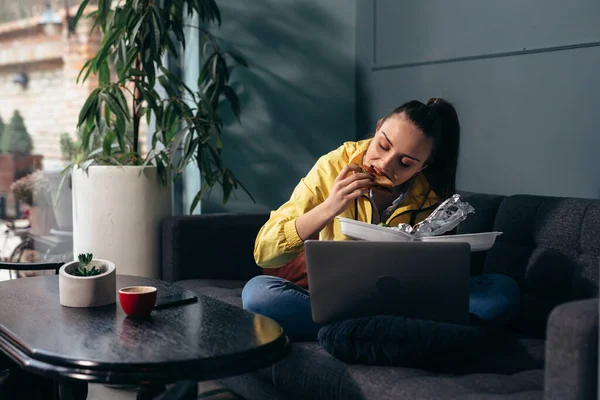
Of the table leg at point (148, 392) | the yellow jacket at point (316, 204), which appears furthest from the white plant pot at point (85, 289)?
the yellow jacket at point (316, 204)

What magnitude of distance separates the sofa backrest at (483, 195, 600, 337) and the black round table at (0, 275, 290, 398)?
88 cm

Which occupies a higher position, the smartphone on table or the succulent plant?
the succulent plant

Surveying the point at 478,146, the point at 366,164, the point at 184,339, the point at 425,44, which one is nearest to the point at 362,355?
the point at 184,339

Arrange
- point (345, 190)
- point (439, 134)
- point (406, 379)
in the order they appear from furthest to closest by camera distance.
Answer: point (439, 134), point (345, 190), point (406, 379)

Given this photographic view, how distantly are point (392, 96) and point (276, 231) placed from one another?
62.3 inches

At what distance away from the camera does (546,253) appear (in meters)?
2.12

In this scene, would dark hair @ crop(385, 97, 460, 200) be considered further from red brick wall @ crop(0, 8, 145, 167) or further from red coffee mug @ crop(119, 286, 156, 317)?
red brick wall @ crop(0, 8, 145, 167)

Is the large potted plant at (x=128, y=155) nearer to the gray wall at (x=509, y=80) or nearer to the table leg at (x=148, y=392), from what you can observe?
the gray wall at (x=509, y=80)

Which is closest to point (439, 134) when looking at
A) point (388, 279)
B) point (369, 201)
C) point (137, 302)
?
point (369, 201)

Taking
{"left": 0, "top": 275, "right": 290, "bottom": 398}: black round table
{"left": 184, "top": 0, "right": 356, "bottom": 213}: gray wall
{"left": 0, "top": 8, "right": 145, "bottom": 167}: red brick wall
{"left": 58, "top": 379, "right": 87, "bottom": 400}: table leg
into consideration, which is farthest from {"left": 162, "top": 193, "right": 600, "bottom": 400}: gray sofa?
{"left": 0, "top": 8, "right": 145, "bottom": 167}: red brick wall

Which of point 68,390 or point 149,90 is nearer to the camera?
point 68,390

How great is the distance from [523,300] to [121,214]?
1.57 m

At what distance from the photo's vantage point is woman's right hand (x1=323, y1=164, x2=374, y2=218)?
1.99 meters

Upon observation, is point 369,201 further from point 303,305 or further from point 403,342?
point 403,342
